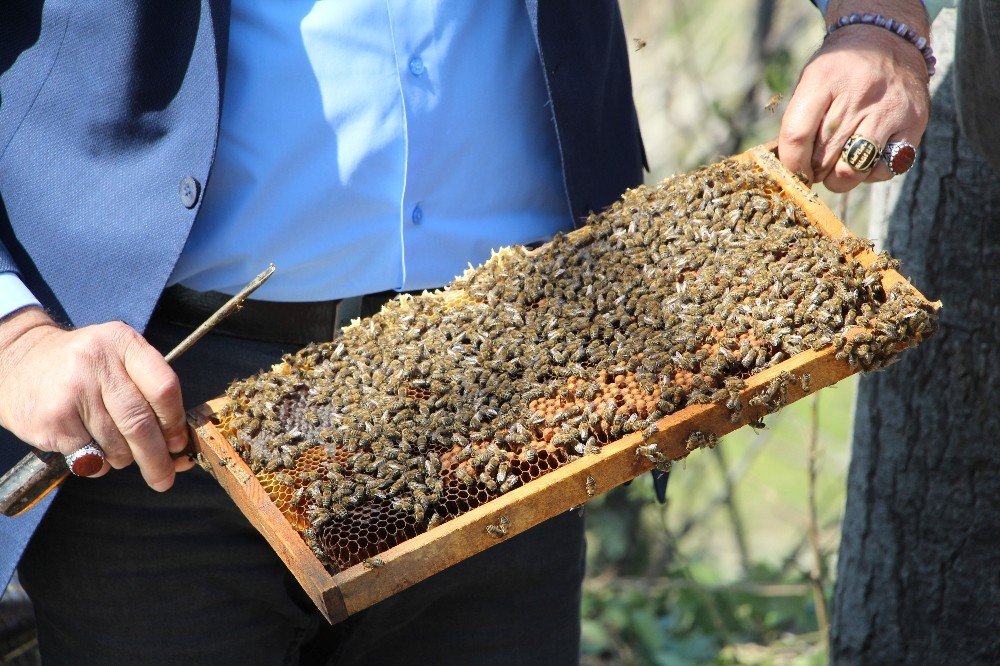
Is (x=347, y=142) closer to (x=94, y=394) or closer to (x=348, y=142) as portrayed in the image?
(x=348, y=142)

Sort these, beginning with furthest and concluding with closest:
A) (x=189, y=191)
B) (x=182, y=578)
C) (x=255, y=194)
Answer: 1. (x=182, y=578)
2. (x=255, y=194)
3. (x=189, y=191)

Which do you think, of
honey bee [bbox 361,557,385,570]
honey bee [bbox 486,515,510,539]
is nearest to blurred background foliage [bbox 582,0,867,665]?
honey bee [bbox 486,515,510,539]

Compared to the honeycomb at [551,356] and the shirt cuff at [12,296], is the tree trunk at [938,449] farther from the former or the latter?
the shirt cuff at [12,296]

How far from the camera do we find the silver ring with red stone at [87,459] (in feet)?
6.86

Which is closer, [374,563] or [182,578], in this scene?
[374,563]

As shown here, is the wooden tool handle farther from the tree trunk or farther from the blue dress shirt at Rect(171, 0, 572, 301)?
the tree trunk

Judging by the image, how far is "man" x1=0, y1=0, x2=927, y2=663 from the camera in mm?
2375

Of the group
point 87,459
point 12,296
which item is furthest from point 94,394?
point 12,296

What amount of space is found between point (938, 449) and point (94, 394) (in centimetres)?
264

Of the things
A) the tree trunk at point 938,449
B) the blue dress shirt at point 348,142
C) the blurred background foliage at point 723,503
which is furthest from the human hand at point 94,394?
the blurred background foliage at point 723,503

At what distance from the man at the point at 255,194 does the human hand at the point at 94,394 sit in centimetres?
2

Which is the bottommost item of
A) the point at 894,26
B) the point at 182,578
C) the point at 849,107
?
the point at 182,578

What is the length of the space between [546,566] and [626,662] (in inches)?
103

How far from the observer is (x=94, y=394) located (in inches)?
81.4
